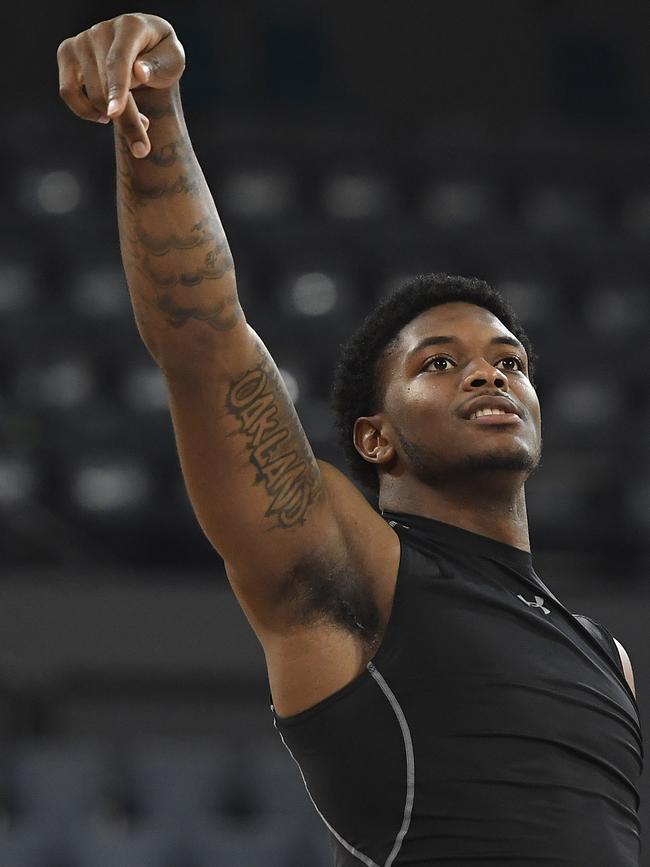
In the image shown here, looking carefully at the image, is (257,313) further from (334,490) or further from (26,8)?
(334,490)

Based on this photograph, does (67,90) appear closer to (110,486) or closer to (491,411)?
(491,411)

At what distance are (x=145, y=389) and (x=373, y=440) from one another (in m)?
3.37

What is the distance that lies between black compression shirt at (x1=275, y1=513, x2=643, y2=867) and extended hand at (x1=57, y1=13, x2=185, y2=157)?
65cm

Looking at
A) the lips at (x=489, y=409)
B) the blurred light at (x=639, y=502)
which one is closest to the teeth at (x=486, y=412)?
the lips at (x=489, y=409)

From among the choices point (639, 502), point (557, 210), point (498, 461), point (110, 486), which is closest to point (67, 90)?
point (498, 461)

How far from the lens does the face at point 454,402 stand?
1.81 metres

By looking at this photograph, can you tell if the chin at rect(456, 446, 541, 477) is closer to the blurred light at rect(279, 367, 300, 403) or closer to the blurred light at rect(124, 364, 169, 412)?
the blurred light at rect(279, 367, 300, 403)

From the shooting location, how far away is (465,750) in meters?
1.49

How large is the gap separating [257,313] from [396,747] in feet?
13.3

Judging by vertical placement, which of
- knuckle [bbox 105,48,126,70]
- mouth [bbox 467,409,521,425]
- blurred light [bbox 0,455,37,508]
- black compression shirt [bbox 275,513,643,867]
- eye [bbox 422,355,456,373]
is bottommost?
blurred light [bbox 0,455,37,508]

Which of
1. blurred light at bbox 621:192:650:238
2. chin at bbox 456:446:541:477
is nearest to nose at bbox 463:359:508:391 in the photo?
chin at bbox 456:446:541:477

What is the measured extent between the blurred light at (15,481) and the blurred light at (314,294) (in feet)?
4.42

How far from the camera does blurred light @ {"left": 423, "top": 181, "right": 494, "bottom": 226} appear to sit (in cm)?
605

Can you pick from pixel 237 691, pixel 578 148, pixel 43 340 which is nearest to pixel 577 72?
pixel 578 148
